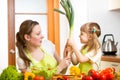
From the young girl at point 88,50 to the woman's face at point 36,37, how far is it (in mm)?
144

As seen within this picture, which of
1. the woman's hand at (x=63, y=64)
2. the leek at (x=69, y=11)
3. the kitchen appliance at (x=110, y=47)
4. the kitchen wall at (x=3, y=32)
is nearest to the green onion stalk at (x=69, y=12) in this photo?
the leek at (x=69, y=11)

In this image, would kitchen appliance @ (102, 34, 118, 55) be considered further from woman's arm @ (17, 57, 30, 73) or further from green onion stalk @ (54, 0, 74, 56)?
woman's arm @ (17, 57, 30, 73)

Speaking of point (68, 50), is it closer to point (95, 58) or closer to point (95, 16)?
point (95, 58)

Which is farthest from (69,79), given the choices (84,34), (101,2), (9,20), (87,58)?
(101,2)

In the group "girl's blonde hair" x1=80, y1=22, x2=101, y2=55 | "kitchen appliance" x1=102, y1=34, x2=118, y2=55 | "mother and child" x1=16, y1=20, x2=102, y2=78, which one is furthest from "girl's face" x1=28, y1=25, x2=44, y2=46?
"kitchen appliance" x1=102, y1=34, x2=118, y2=55

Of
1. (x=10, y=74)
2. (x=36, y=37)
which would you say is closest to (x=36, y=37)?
(x=36, y=37)

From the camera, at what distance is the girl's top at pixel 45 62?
140cm

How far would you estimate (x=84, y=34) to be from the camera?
4.87ft

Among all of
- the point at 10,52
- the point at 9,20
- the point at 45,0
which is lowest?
the point at 10,52

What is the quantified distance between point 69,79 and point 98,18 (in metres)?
0.46

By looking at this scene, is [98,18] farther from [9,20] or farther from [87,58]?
[9,20]

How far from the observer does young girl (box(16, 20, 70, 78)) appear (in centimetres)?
141

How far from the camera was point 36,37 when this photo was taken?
1439 millimetres

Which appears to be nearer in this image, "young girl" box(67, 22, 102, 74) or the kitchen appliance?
"young girl" box(67, 22, 102, 74)
